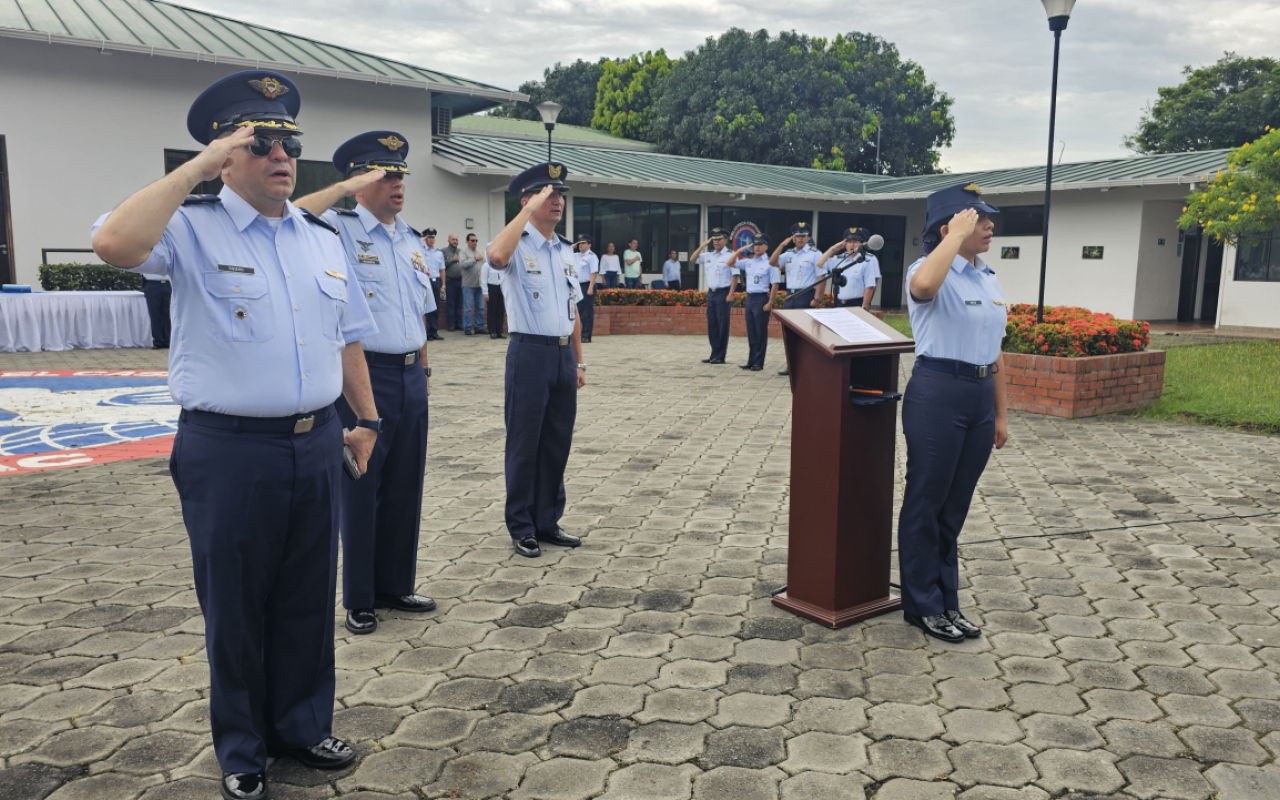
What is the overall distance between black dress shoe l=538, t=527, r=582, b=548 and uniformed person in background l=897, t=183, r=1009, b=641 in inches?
72.4

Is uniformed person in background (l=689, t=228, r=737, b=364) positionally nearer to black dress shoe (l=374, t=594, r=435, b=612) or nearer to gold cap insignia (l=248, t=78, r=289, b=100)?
black dress shoe (l=374, t=594, r=435, b=612)

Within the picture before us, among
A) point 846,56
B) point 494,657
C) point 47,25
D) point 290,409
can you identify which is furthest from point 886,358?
point 846,56

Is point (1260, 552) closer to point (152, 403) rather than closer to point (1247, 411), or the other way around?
point (1247, 411)

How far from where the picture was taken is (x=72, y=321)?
13461 mm

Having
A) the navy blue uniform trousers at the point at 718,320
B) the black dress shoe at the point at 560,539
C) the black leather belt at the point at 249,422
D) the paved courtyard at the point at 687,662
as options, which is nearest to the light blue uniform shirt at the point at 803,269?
the navy blue uniform trousers at the point at 718,320

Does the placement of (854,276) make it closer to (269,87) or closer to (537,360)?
(537,360)

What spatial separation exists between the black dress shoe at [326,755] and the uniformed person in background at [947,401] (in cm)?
235

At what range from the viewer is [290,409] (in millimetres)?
2521

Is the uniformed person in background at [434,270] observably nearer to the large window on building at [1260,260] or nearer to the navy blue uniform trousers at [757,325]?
the navy blue uniform trousers at [757,325]

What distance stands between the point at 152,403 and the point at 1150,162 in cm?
2124

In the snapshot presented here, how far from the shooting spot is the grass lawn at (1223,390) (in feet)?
29.1

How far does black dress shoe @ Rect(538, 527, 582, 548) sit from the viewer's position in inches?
198

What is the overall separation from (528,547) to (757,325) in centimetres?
861

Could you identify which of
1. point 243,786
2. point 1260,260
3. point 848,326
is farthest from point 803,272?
point 1260,260
